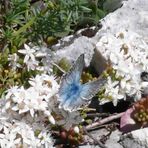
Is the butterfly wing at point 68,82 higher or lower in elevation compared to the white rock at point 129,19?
higher

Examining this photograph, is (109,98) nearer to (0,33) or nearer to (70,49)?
(70,49)

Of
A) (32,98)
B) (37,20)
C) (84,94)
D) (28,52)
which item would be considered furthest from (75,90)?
(37,20)

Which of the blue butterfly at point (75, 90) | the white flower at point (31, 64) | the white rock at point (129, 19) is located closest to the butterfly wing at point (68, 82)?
the blue butterfly at point (75, 90)

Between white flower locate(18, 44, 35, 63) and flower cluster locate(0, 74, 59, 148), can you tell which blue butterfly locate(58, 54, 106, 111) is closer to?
flower cluster locate(0, 74, 59, 148)

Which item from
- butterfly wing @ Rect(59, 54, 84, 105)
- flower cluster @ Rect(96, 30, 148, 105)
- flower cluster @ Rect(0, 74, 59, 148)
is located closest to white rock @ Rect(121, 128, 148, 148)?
flower cluster @ Rect(96, 30, 148, 105)

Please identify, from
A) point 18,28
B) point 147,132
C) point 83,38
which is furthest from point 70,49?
point 147,132

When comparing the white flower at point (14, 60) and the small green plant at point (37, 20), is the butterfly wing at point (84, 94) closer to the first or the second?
the white flower at point (14, 60)

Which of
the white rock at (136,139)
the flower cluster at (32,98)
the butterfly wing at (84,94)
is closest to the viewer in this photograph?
the butterfly wing at (84,94)
